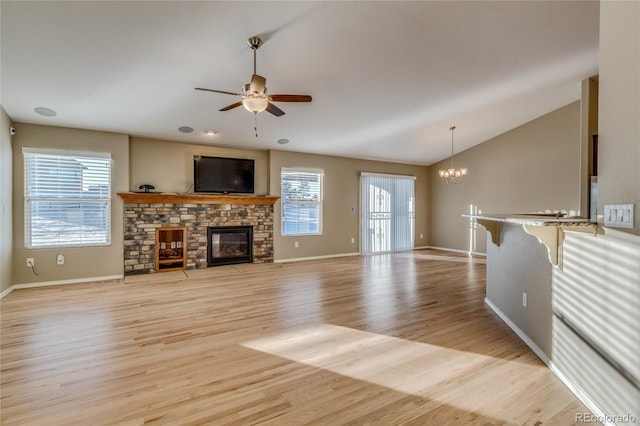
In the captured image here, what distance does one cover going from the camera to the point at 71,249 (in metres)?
4.89

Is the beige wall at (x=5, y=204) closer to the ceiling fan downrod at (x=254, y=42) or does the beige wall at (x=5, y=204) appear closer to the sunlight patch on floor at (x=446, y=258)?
the ceiling fan downrod at (x=254, y=42)

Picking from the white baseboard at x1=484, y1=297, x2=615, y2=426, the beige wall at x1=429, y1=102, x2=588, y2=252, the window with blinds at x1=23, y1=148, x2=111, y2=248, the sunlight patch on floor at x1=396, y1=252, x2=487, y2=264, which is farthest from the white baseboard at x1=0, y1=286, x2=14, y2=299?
the beige wall at x1=429, y1=102, x2=588, y2=252

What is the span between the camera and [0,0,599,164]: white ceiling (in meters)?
2.74

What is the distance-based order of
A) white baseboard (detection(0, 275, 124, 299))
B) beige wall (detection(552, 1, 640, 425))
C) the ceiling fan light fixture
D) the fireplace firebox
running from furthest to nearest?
the fireplace firebox
white baseboard (detection(0, 275, 124, 299))
the ceiling fan light fixture
beige wall (detection(552, 1, 640, 425))

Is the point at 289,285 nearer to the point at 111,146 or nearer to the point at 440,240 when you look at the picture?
the point at 111,146

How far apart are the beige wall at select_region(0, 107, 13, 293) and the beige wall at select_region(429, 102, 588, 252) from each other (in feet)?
30.1

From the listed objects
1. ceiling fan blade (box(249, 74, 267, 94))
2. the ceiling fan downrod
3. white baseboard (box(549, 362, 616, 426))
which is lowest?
white baseboard (box(549, 362, 616, 426))

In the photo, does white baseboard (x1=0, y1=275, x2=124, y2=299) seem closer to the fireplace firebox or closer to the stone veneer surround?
the stone veneer surround

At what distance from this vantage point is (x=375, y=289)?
4461mm

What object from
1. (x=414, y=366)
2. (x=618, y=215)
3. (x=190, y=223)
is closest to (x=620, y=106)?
(x=618, y=215)

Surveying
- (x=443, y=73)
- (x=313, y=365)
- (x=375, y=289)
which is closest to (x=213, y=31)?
(x=443, y=73)

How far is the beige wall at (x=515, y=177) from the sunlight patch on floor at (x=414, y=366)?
529cm

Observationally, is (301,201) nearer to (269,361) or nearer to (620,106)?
(269,361)

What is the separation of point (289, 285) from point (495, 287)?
2869mm
